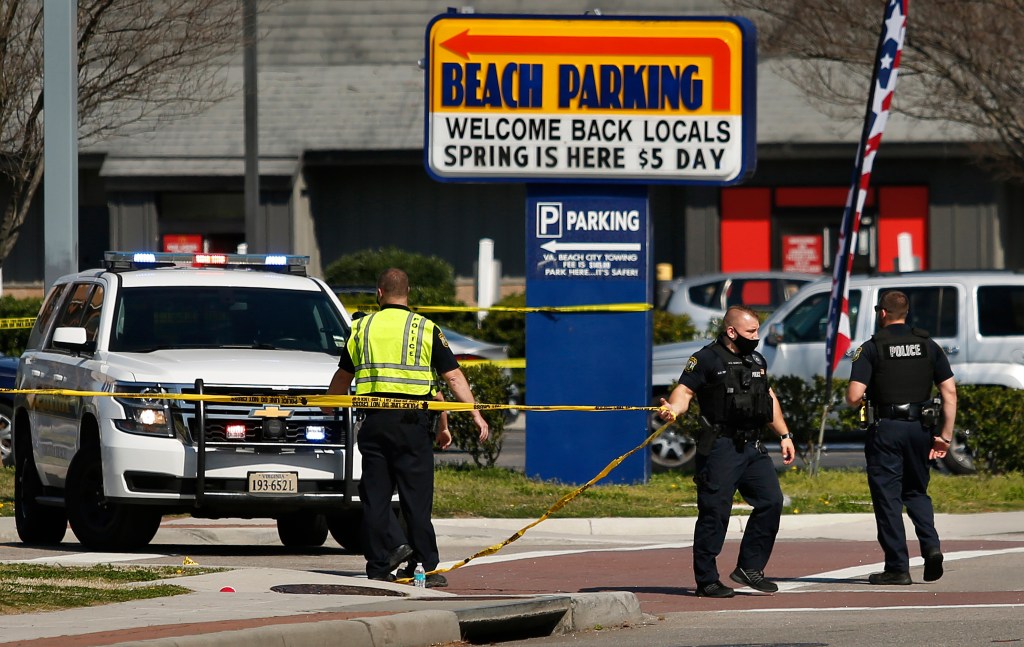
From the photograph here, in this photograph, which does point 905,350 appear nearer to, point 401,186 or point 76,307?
point 76,307

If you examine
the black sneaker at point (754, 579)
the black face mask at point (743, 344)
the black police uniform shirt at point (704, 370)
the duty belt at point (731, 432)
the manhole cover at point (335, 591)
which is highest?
the black face mask at point (743, 344)

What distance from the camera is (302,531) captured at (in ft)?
44.1

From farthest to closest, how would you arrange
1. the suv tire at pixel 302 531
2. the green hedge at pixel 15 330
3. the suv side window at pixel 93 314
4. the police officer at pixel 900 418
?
the green hedge at pixel 15 330, the suv tire at pixel 302 531, the suv side window at pixel 93 314, the police officer at pixel 900 418

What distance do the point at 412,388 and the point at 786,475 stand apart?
24.8ft

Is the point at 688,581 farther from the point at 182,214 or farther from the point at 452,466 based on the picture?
the point at 182,214

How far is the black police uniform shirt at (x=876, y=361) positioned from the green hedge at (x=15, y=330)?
42.3 ft

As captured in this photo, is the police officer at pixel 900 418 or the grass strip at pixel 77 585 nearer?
the grass strip at pixel 77 585

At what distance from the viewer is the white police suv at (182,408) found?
11.5 m

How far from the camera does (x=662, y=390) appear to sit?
1844 cm

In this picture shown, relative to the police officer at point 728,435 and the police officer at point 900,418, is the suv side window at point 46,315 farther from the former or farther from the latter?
the police officer at point 900,418

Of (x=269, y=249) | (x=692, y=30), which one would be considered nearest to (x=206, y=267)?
(x=692, y=30)

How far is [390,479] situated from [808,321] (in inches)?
357

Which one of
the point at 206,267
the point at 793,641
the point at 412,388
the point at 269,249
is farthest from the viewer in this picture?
the point at 269,249

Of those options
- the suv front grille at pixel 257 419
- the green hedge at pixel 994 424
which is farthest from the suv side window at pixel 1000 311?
the suv front grille at pixel 257 419
